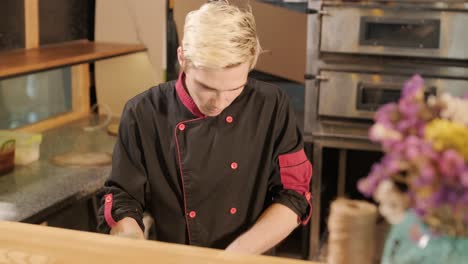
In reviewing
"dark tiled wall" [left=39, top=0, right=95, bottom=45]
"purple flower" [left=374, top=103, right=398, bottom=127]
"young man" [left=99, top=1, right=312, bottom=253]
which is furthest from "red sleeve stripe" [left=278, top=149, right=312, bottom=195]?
"dark tiled wall" [left=39, top=0, right=95, bottom=45]

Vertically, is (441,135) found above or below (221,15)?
below

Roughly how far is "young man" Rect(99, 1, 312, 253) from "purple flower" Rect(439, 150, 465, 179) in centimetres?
85

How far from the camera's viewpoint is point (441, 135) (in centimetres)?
A: 68

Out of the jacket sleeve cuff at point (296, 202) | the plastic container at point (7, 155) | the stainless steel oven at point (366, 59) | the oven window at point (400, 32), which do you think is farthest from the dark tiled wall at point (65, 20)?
the jacket sleeve cuff at point (296, 202)

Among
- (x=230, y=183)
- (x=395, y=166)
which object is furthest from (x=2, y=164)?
(x=395, y=166)

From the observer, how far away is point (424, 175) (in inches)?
25.9

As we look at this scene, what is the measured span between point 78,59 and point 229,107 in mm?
1324

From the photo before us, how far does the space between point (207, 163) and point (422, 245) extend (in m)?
0.88

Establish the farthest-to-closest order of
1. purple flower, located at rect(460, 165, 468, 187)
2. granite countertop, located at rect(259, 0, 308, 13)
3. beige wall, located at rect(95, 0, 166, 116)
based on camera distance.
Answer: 1. beige wall, located at rect(95, 0, 166, 116)
2. granite countertop, located at rect(259, 0, 308, 13)
3. purple flower, located at rect(460, 165, 468, 187)

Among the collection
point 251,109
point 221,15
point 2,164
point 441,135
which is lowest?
point 2,164

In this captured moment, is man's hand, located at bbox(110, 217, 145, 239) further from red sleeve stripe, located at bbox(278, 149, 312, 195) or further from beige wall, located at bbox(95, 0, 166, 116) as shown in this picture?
beige wall, located at bbox(95, 0, 166, 116)

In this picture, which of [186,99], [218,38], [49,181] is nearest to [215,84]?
[218,38]

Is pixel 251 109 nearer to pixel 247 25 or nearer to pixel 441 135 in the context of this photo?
pixel 247 25

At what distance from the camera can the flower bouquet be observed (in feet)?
2.20
